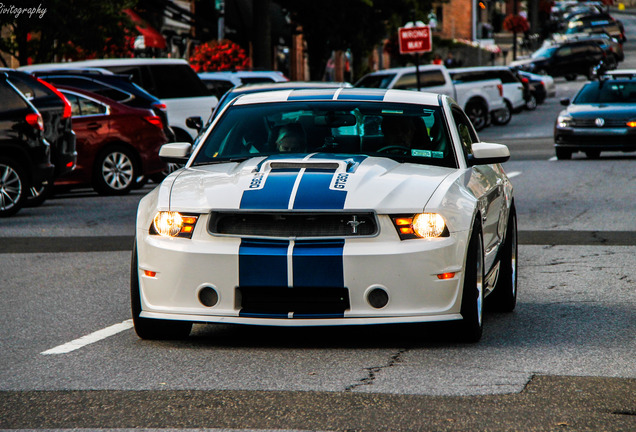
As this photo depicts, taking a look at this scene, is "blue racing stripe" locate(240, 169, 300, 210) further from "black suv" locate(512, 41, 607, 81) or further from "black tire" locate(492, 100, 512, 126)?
"black suv" locate(512, 41, 607, 81)

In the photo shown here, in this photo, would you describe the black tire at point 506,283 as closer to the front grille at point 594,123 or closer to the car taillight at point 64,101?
the car taillight at point 64,101

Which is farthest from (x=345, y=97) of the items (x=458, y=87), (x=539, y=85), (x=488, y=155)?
(x=539, y=85)

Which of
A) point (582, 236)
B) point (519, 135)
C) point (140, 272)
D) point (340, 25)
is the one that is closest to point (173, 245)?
point (140, 272)

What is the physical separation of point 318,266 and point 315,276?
0.18 ft

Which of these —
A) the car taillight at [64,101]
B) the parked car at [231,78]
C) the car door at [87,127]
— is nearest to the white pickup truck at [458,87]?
the parked car at [231,78]

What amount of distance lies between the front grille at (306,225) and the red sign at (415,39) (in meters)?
27.9

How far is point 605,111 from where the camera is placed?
24922 millimetres

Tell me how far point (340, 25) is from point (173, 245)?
3723cm

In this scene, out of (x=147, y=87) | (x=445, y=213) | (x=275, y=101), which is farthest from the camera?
(x=147, y=87)

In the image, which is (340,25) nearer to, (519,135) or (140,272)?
(519,135)

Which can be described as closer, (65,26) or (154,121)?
(154,121)

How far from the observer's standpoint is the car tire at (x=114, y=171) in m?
18.6

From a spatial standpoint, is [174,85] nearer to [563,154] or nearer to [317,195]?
[563,154]

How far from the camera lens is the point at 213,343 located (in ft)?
23.3
